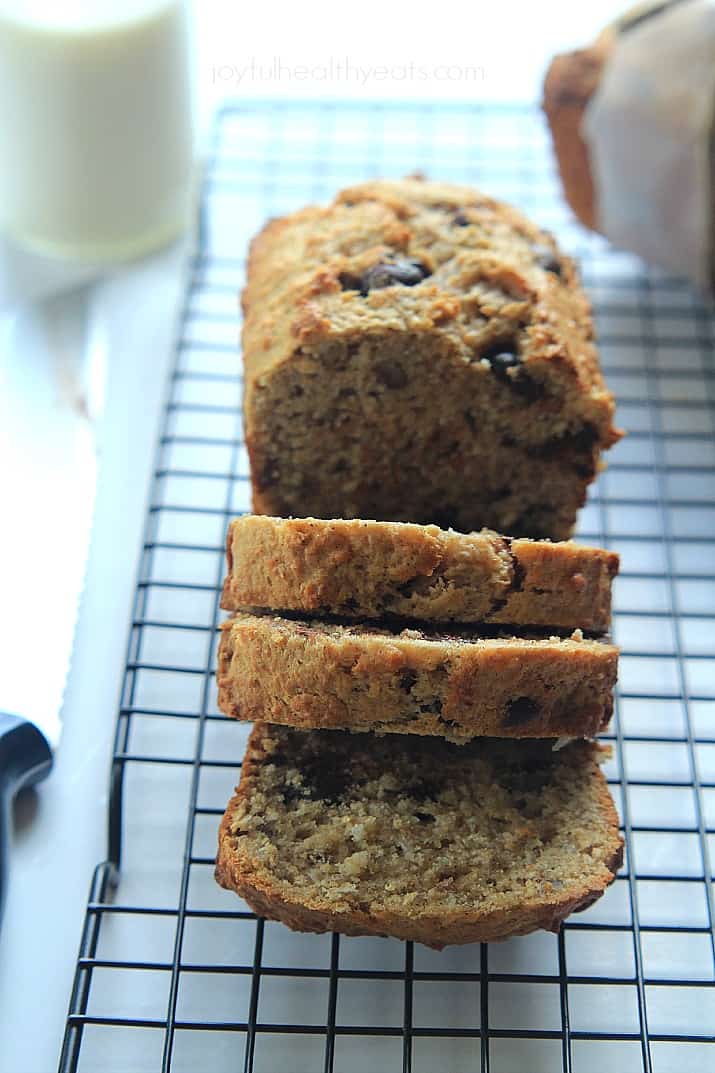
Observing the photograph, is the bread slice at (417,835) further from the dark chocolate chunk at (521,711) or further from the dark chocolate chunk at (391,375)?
the dark chocolate chunk at (391,375)

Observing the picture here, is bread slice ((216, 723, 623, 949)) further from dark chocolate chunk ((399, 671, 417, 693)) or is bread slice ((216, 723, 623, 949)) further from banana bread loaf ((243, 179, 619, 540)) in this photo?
banana bread loaf ((243, 179, 619, 540))

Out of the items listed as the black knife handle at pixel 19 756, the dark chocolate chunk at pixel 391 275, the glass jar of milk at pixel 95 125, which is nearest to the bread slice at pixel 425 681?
the black knife handle at pixel 19 756

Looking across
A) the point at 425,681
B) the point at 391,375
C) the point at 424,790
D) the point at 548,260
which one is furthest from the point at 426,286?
the point at 424,790

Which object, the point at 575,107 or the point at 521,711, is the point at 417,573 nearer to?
the point at 521,711

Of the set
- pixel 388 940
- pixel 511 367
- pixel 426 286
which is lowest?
pixel 388 940

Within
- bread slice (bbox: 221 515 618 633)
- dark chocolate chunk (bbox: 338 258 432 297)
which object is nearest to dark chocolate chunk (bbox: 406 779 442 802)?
bread slice (bbox: 221 515 618 633)

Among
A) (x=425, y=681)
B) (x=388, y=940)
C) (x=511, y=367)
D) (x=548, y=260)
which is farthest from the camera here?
(x=548, y=260)

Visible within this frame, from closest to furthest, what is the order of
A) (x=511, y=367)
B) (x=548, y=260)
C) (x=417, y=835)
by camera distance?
(x=417, y=835) → (x=511, y=367) → (x=548, y=260)

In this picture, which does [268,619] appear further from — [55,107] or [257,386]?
[55,107]
